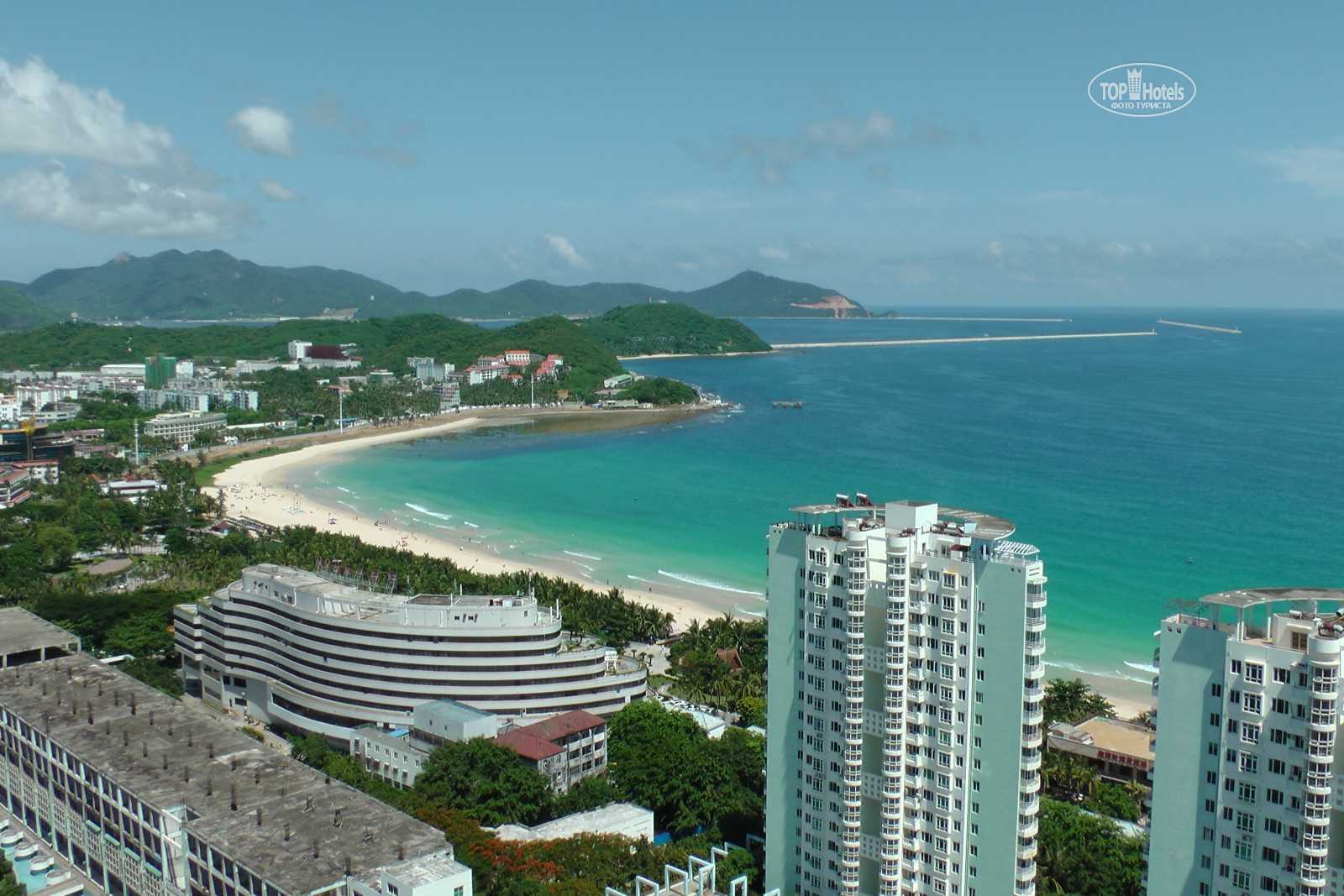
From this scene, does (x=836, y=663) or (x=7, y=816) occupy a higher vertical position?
(x=836, y=663)

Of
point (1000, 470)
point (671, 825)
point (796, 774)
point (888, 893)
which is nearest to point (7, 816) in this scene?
point (671, 825)

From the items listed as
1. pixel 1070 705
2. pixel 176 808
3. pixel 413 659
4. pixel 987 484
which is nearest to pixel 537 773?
pixel 413 659

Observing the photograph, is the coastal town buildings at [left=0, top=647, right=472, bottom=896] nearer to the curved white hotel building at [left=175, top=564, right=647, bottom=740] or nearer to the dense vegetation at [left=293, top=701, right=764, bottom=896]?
the dense vegetation at [left=293, top=701, right=764, bottom=896]

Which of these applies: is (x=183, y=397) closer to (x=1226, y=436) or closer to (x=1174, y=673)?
(x=1226, y=436)

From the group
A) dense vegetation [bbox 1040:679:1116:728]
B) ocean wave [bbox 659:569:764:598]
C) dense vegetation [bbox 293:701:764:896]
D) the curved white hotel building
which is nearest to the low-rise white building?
dense vegetation [bbox 293:701:764:896]

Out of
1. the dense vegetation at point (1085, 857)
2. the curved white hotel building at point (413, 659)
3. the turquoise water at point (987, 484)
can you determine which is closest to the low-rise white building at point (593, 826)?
the curved white hotel building at point (413, 659)

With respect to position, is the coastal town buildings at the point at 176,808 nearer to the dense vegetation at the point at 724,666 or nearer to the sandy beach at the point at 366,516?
the dense vegetation at the point at 724,666
